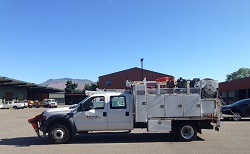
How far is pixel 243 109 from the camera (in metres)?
22.0

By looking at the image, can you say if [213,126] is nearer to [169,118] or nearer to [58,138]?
[169,118]

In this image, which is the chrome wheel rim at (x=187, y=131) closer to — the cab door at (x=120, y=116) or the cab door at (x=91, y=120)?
the cab door at (x=120, y=116)

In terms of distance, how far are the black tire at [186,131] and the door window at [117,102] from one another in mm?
2412

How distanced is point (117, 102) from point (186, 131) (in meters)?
3.03

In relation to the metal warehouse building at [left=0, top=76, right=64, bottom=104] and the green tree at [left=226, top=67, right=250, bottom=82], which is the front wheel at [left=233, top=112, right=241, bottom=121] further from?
the green tree at [left=226, top=67, right=250, bottom=82]

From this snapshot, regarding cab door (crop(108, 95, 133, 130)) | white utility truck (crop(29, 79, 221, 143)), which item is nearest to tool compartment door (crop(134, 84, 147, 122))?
white utility truck (crop(29, 79, 221, 143))

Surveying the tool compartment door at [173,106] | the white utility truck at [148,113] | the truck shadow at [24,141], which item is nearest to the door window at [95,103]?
the white utility truck at [148,113]

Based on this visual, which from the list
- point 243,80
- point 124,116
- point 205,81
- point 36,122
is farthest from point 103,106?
point 243,80

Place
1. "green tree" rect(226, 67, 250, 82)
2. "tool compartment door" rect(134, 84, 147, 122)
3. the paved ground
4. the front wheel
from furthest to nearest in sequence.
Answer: "green tree" rect(226, 67, 250, 82) → the front wheel → "tool compartment door" rect(134, 84, 147, 122) → the paved ground

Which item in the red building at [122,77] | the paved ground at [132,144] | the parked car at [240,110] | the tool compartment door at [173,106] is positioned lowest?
the paved ground at [132,144]

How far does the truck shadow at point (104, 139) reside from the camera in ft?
41.2

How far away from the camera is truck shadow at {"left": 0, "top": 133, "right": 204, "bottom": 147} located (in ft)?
41.2

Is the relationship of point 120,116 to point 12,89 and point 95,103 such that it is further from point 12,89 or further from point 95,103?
point 12,89

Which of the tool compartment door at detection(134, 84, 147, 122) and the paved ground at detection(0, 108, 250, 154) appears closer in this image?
the paved ground at detection(0, 108, 250, 154)
